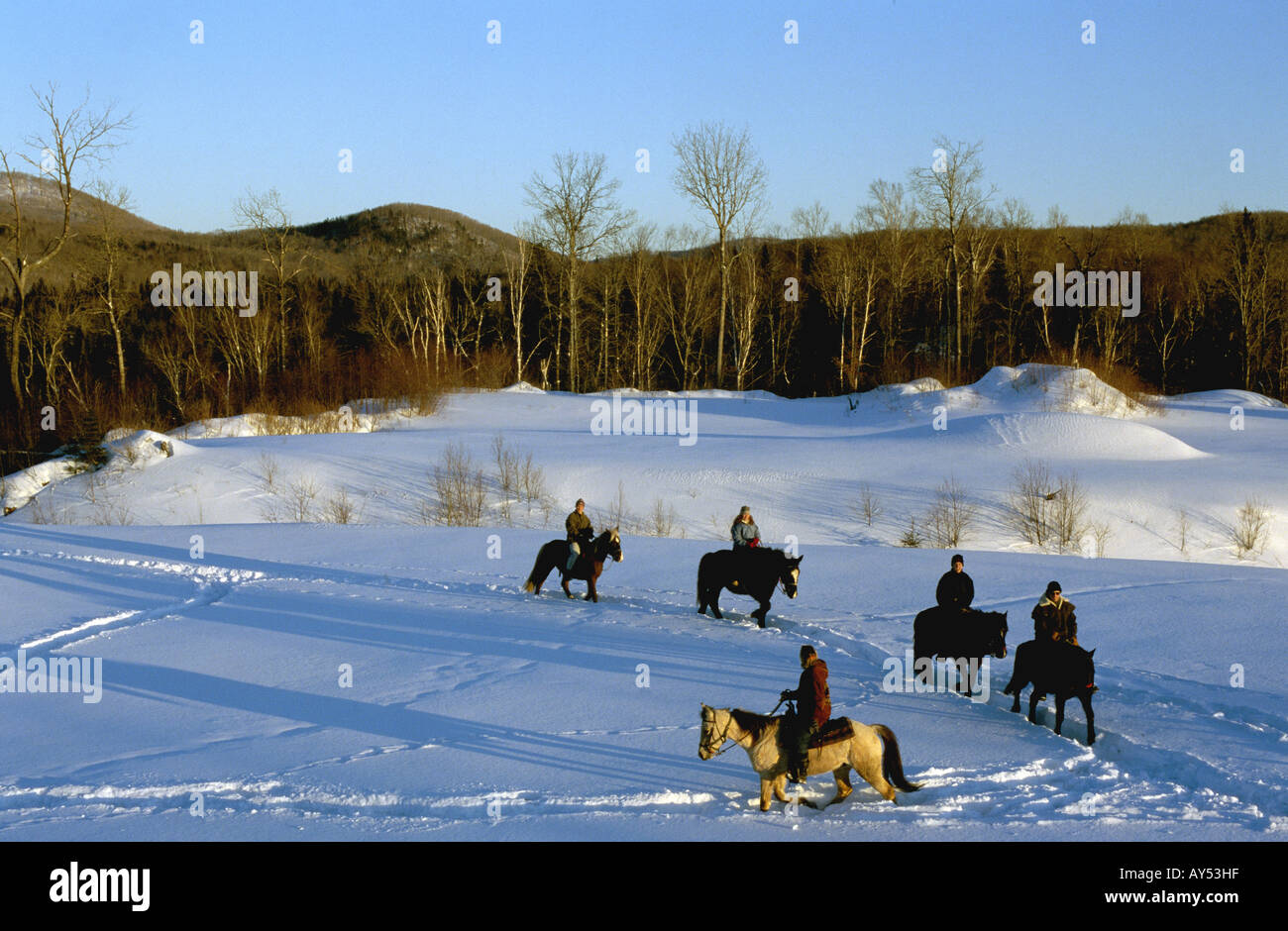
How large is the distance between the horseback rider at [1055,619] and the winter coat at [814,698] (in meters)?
3.08

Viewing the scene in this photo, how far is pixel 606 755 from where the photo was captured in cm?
855

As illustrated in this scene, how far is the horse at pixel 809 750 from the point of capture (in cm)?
705

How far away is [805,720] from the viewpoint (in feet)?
23.7

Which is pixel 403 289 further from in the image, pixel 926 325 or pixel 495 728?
Result: pixel 495 728

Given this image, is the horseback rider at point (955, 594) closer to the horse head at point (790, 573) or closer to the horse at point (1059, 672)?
the horse at point (1059, 672)

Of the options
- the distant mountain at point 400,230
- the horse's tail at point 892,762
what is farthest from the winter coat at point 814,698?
the distant mountain at point 400,230

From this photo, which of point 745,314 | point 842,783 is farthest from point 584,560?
point 745,314

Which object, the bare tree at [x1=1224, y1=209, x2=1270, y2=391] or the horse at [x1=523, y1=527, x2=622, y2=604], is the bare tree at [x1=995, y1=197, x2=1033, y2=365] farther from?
the horse at [x1=523, y1=527, x2=622, y2=604]

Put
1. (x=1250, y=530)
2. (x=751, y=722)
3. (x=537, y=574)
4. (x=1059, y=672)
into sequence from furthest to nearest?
(x=1250, y=530) → (x=537, y=574) → (x=1059, y=672) → (x=751, y=722)

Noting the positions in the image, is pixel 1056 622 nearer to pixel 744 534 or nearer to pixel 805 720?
pixel 805 720

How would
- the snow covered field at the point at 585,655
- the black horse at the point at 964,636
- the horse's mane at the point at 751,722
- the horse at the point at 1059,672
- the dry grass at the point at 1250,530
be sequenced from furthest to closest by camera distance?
1. the dry grass at the point at 1250,530
2. the black horse at the point at 964,636
3. the horse at the point at 1059,672
4. the snow covered field at the point at 585,655
5. the horse's mane at the point at 751,722

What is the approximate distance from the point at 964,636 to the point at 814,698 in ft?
12.3

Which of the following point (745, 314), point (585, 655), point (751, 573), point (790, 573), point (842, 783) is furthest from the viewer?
point (745, 314)

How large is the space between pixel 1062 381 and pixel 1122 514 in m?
15.4
